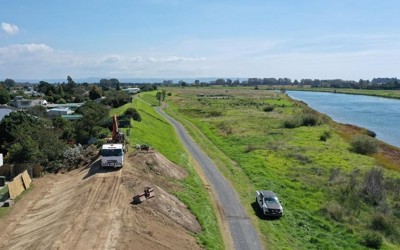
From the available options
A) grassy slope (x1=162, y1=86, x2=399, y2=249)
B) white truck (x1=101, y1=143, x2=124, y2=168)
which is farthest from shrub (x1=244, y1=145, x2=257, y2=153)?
white truck (x1=101, y1=143, x2=124, y2=168)

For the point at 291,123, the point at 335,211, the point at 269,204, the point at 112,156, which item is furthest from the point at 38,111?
the point at 335,211

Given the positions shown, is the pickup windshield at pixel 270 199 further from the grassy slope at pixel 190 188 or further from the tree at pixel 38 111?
the tree at pixel 38 111

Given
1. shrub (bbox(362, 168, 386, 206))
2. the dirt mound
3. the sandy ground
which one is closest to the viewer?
the sandy ground

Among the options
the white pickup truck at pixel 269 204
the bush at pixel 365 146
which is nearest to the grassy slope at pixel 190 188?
the white pickup truck at pixel 269 204

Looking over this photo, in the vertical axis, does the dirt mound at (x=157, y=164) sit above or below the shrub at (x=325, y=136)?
above

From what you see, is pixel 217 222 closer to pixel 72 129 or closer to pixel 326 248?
pixel 326 248

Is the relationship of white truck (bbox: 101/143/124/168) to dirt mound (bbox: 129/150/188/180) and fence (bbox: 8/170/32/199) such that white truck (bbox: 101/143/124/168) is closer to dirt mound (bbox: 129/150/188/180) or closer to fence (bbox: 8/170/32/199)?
dirt mound (bbox: 129/150/188/180)
